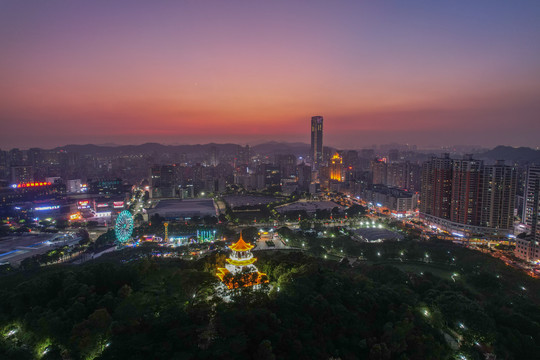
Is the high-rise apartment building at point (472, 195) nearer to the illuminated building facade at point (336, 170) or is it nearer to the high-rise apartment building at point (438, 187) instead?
the high-rise apartment building at point (438, 187)

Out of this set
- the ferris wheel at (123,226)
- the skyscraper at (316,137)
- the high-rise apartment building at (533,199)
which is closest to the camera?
the high-rise apartment building at (533,199)

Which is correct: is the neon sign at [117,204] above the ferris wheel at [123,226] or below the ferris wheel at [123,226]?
below

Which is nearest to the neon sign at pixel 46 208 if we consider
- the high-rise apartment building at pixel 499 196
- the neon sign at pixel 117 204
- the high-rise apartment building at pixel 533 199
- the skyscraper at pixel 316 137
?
the neon sign at pixel 117 204

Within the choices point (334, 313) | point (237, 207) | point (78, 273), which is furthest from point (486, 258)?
point (237, 207)

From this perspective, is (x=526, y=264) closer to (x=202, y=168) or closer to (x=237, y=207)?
(x=237, y=207)

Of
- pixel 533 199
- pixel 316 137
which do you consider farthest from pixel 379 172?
pixel 316 137

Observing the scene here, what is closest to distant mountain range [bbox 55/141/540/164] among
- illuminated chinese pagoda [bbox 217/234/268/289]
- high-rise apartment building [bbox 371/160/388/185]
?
high-rise apartment building [bbox 371/160/388/185]

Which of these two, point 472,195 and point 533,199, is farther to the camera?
point 472,195

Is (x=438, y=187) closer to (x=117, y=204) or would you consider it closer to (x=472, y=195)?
(x=472, y=195)

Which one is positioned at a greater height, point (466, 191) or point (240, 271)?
point (466, 191)
